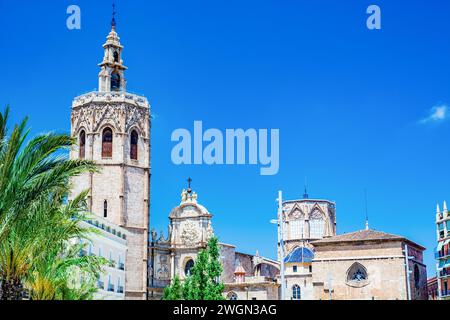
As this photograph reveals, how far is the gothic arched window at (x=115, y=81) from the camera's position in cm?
6250

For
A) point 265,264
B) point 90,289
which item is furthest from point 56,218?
point 265,264

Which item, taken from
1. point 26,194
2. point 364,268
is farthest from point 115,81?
point 26,194

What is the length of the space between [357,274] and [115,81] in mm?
26445

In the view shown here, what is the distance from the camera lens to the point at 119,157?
59625mm

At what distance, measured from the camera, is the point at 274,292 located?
2448 inches

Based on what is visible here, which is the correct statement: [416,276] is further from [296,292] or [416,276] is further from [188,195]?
[188,195]

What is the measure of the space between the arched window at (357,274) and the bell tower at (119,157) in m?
17.0

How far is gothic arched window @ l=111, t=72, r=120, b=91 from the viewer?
62.5m

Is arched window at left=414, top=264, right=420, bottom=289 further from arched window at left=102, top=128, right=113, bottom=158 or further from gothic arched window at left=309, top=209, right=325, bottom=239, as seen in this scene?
gothic arched window at left=309, top=209, right=325, bottom=239

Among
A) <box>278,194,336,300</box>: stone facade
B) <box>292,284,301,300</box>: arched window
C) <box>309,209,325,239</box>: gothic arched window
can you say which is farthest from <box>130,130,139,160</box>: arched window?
<box>309,209,325,239</box>: gothic arched window

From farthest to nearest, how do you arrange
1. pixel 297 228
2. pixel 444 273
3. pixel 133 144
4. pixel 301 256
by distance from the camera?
pixel 297 228 → pixel 301 256 → pixel 133 144 → pixel 444 273

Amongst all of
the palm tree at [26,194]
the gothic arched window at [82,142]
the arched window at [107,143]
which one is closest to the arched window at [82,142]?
the gothic arched window at [82,142]

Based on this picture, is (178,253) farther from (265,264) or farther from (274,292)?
(265,264)
